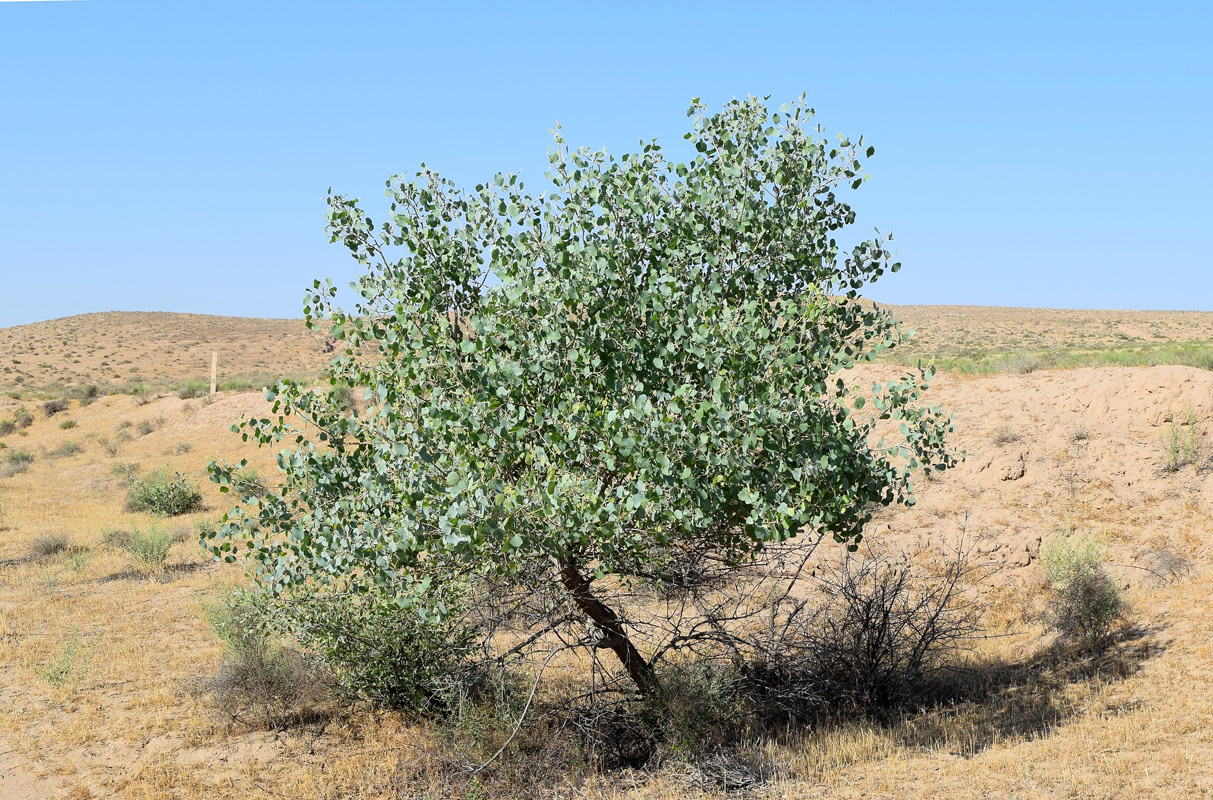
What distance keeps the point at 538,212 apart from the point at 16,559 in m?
15.1

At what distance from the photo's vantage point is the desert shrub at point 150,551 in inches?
638

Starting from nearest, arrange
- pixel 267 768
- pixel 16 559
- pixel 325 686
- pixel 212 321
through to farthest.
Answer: pixel 267 768
pixel 325 686
pixel 16 559
pixel 212 321

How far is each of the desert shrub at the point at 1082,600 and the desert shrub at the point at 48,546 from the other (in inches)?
630

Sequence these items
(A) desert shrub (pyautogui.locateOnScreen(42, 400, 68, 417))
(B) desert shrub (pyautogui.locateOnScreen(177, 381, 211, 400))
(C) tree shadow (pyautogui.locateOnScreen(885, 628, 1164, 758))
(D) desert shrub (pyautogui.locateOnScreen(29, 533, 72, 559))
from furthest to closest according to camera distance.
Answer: (A) desert shrub (pyautogui.locateOnScreen(42, 400, 68, 417)) → (B) desert shrub (pyautogui.locateOnScreen(177, 381, 211, 400)) → (D) desert shrub (pyautogui.locateOnScreen(29, 533, 72, 559)) → (C) tree shadow (pyautogui.locateOnScreen(885, 628, 1164, 758))

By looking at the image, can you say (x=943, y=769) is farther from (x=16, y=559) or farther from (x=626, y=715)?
(x=16, y=559)

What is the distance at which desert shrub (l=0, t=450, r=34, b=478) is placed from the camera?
98.5 ft

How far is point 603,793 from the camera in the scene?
7.11m

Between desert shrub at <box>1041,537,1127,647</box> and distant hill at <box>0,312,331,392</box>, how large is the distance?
53.9 metres

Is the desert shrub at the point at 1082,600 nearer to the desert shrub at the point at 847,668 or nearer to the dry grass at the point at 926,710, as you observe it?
the dry grass at the point at 926,710

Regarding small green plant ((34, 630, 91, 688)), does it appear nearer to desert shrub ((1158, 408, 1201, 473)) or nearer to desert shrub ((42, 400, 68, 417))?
desert shrub ((1158, 408, 1201, 473))

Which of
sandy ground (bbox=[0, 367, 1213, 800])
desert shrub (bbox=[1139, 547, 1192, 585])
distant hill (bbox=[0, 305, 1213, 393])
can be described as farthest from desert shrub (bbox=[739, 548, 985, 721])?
distant hill (bbox=[0, 305, 1213, 393])

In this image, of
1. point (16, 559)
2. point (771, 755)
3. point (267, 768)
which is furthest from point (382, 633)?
point (16, 559)

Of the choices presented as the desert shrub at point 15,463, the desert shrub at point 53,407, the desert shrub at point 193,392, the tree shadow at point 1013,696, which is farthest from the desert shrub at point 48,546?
the desert shrub at point 53,407

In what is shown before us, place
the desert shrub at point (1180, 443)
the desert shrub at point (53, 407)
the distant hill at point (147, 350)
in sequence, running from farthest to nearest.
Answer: the distant hill at point (147, 350) → the desert shrub at point (53, 407) → the desert shrub at point (1180, 443)
